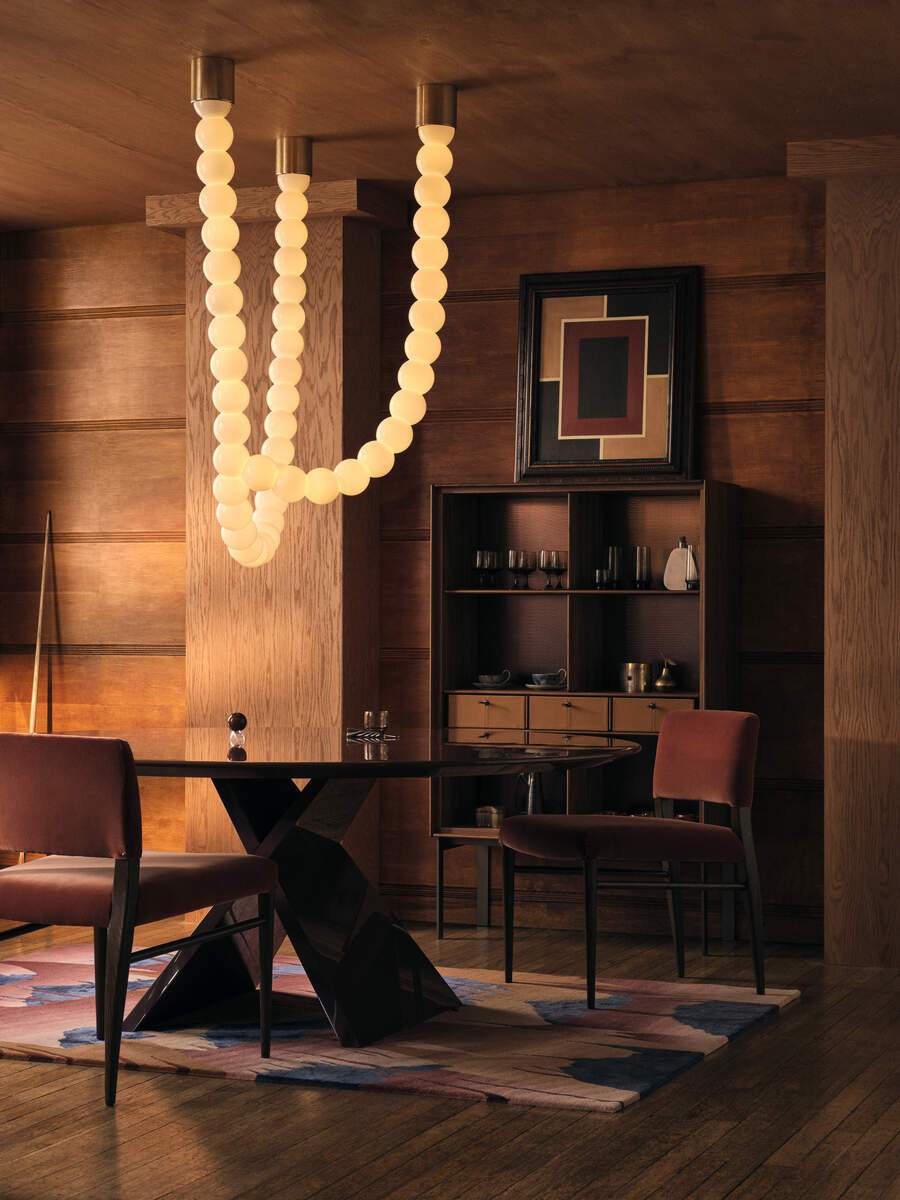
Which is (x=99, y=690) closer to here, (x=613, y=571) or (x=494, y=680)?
(x=494, y=680)

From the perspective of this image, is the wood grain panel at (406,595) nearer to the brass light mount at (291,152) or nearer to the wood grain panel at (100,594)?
the wood grain panel at (100,594)

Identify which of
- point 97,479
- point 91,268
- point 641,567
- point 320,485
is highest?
point 91,268

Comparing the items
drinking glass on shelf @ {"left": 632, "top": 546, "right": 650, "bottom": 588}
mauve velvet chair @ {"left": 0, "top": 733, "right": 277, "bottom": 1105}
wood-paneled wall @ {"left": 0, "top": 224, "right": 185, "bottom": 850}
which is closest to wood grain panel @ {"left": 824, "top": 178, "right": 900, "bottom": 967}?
drinking glass on shelf @ {"left": 632, "top": 546, "right": 650, "bottom": 588}

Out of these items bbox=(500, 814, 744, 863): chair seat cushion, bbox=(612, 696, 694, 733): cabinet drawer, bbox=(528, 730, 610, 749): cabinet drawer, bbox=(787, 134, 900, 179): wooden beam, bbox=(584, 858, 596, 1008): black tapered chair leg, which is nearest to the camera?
bbox=(584, 858, 596, 1008): black tapered chair leg

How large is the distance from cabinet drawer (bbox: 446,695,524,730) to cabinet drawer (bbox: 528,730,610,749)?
1.20ft

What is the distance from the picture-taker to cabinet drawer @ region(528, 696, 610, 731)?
553cm

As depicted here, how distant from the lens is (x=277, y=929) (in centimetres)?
452

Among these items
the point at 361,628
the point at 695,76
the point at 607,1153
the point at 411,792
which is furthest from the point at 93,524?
the point at 607,1153

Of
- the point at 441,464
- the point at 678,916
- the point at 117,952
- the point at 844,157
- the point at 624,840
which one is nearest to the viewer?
the point at 117,952

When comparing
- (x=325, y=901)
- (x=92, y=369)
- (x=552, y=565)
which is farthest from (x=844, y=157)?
(x=92, y=369)

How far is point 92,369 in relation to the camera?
21.2 feet

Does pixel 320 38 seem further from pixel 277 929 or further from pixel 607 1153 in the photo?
pixel 607 1153

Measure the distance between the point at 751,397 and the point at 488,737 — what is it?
167cm

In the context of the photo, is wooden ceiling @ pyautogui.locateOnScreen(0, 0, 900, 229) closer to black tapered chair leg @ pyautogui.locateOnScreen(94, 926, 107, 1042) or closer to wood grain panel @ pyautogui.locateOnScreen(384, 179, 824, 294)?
wood grain panel @ pyautogui.locateOnScreen(384, 179, 824, 294)
